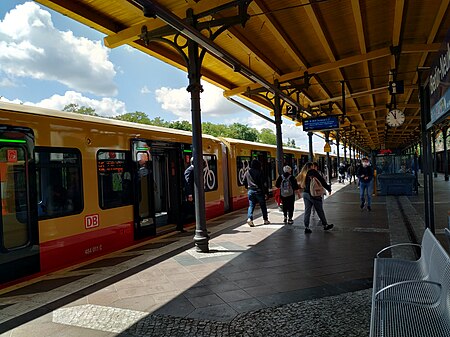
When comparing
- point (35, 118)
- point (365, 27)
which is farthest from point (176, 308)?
point (365, 27)

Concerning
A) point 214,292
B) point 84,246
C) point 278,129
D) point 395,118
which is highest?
point 395,118

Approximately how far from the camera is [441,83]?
2879 mm

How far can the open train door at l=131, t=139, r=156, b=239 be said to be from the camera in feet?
22.2

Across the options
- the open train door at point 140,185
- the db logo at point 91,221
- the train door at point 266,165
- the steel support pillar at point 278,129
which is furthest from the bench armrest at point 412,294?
the train door at point 266,165

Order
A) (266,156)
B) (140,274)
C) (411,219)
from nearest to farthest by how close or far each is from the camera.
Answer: (140,274) < (411,219) < (266,156)

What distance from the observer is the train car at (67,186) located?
4.62 meters

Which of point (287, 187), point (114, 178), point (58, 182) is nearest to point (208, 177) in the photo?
point (287, 187)

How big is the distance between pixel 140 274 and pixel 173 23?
12.0 ft

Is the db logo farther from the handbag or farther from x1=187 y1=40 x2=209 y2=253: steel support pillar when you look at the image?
the handbag

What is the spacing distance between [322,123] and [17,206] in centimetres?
1013

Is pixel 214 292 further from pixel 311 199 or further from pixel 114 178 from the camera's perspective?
pixel 311 199

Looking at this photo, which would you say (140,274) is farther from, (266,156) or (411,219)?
(266,156)

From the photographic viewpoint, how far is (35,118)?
16.2 feet

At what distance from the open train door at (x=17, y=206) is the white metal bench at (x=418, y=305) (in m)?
4.37
